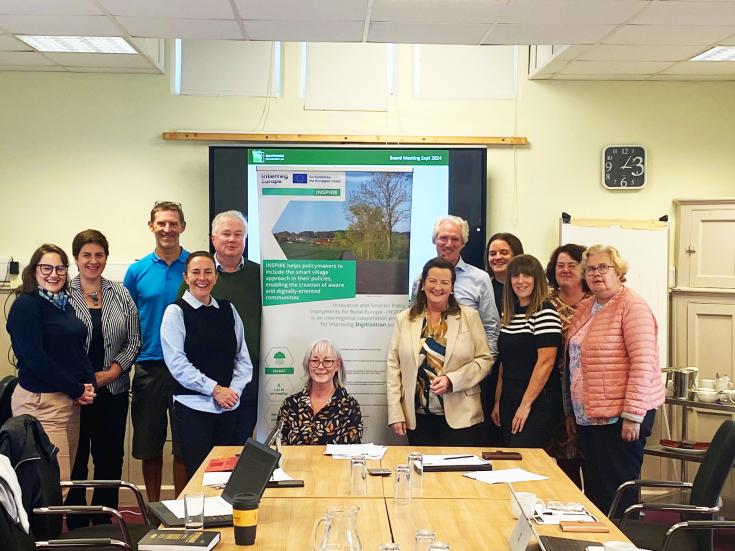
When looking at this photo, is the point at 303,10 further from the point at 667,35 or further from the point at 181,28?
the point at 667,35

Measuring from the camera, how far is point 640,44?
15.3ft

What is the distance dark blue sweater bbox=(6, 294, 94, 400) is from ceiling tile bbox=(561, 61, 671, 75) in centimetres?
346

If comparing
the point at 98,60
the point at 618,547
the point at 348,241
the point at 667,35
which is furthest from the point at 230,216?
the point at 618,547

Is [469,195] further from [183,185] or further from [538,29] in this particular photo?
[183,185]

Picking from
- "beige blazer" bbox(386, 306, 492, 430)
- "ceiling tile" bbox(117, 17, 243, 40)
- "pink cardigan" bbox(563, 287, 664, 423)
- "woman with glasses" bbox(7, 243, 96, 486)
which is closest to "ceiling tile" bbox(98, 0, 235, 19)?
"ceiling tile" bbox(117, 17, 243, 40)

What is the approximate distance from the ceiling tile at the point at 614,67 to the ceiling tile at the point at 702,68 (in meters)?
0.10

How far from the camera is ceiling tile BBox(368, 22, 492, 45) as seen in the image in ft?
14.0

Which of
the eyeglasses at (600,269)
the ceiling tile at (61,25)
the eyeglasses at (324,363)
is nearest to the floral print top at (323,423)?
the eyeglasses at (324,363)

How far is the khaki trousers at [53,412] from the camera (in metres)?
4.18

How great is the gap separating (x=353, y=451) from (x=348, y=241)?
1.84m

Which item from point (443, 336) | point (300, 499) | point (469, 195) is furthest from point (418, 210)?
point (300, 499)

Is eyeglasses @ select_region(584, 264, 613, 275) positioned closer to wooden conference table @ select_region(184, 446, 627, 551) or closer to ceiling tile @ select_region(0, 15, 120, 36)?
wooden conference table @ select_region(184, 446, 627, 551)

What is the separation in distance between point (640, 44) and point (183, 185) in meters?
3.06

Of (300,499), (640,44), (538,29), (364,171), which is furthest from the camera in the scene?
(364,171)
